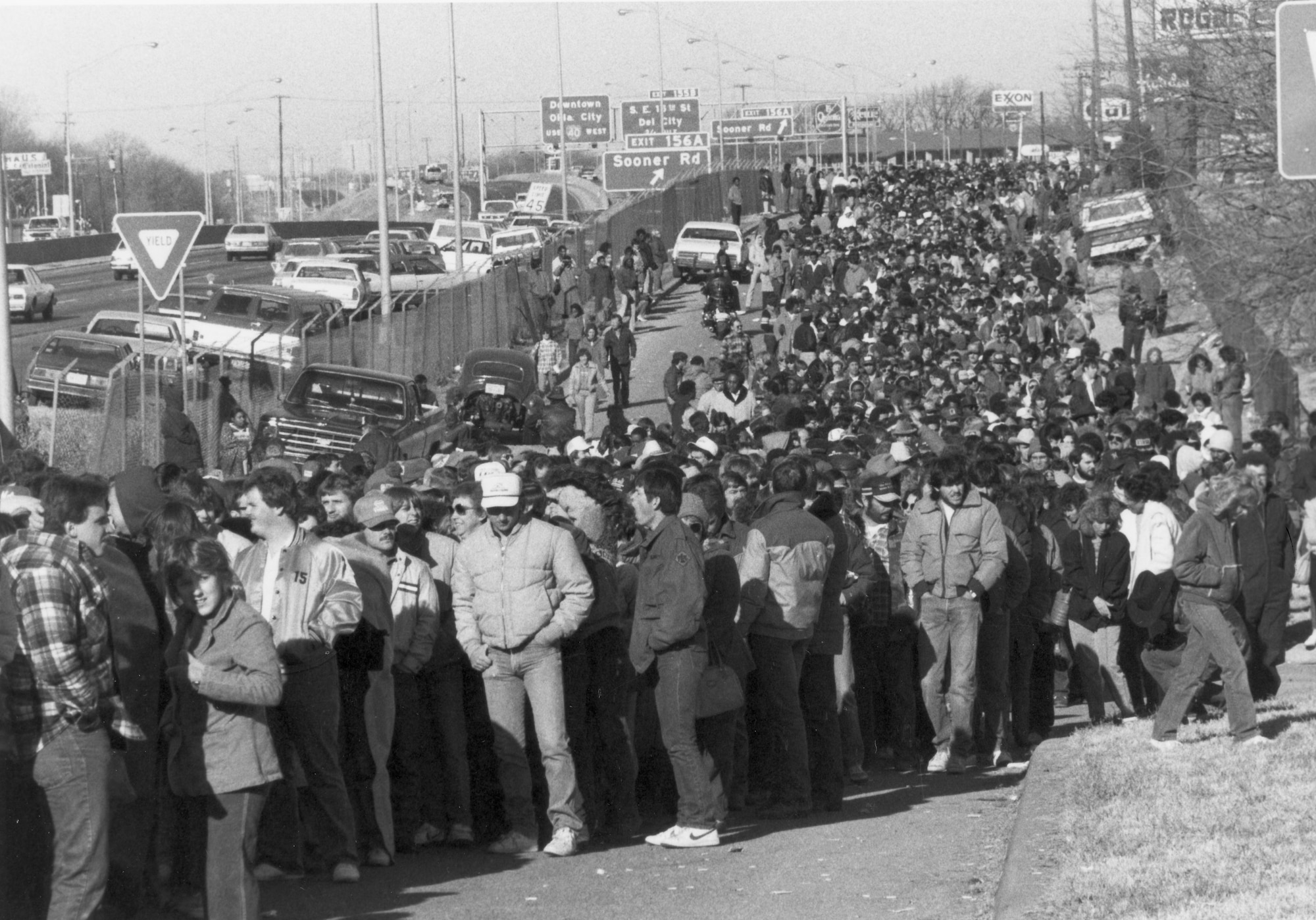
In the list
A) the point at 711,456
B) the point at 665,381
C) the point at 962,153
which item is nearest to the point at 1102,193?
the point at 665,381

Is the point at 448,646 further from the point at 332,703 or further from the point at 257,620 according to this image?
the point at 257,620

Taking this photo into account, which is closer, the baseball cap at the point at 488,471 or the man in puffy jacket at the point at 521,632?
the man in puffy jacket at the point at 521,632

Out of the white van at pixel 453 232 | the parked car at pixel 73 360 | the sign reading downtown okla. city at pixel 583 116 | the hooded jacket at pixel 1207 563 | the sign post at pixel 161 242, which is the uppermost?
the sign reading downtown okla. city at pixel 583 116

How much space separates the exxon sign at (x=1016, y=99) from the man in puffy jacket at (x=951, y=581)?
109532 millimetres

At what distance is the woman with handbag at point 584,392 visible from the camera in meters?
30.4

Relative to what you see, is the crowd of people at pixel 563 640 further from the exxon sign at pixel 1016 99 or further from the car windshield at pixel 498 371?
the exxon sign at pixel 1016 99

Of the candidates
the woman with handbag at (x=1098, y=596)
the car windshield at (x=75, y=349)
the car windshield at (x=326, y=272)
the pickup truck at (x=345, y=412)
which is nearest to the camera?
the woman with handbag at (x=1098, y=596)

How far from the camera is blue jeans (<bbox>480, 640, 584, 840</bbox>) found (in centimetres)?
918

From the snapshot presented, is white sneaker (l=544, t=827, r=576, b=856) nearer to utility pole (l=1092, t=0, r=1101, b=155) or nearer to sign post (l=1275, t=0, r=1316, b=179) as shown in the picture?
sign post (l=1275, t=0, r=1316, b=179)

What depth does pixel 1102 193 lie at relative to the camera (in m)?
38.5

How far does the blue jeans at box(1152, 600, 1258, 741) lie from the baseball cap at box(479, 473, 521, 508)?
401 centimetres

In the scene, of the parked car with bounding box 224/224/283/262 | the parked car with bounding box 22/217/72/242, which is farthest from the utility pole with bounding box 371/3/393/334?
the parked car with bounding box 22/217/72/242

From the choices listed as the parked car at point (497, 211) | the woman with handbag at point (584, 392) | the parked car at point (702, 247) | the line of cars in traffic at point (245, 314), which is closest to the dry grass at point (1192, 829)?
the line of cars in traffic at point (245, 314)

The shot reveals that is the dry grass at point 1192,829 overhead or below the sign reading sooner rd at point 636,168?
below
